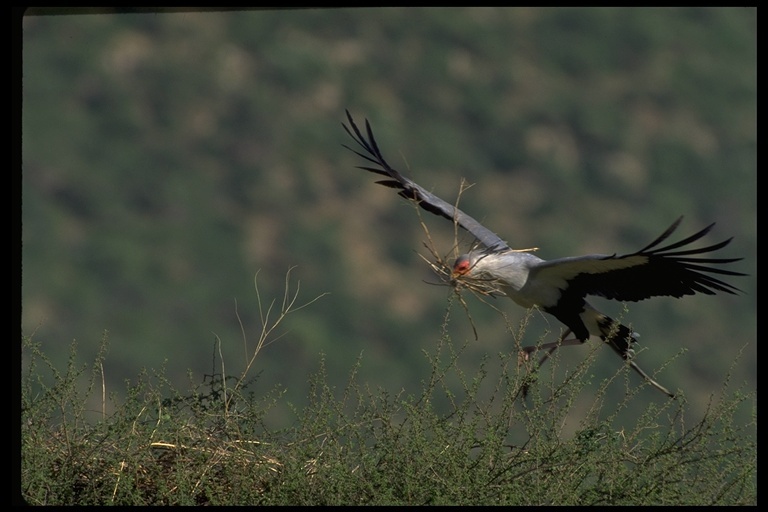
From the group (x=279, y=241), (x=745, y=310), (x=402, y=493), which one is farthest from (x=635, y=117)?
(x=402, y=493)

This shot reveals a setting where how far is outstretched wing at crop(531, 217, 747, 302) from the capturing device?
662 cm

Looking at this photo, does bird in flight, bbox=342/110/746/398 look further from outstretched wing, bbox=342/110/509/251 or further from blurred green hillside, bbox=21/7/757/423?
blurred green hillside, bbox=21/7/757/423

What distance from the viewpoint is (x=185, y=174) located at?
3325 centimetres

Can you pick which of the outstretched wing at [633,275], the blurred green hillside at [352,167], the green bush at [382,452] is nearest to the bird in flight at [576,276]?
the outstretched wing at [633,275]

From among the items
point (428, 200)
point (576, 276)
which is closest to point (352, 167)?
point (428, 200)

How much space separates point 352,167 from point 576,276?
2033 cm

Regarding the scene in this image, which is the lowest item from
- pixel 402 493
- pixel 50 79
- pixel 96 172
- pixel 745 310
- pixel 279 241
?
pixel 402 493

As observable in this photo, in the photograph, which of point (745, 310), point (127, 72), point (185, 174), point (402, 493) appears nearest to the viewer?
point (402, 493)

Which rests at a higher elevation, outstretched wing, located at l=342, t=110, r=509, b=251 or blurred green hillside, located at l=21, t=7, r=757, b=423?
blurred green hillside, located at l=21, t=7, r=757, b=423

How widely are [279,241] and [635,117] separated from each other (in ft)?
34.6

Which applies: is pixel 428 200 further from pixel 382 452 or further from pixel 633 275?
pixel 382 452

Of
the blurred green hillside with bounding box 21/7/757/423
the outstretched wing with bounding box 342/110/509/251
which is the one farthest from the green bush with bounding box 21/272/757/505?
the blurred green hillside with bounding box 21/7/757/423

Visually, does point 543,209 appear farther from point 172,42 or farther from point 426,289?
point 172,42

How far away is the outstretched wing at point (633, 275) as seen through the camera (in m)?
6.62
